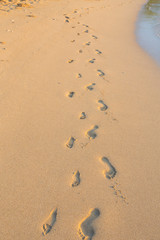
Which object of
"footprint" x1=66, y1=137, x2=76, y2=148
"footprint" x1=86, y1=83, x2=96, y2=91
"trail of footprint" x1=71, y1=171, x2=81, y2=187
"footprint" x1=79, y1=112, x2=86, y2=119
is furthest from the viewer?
"footprint" x1=86, y1=83, x2=96, y2=91

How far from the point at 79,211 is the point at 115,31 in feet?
16.5

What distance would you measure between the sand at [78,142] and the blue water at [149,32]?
310 millimetres

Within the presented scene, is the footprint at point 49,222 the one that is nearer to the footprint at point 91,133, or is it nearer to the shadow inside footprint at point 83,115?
the footprint at point 91,133

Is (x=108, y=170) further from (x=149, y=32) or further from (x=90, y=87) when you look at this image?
(x=149, y=32)

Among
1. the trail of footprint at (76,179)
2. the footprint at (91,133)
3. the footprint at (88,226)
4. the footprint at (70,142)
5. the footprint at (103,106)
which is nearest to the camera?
the footprint at (88,226)

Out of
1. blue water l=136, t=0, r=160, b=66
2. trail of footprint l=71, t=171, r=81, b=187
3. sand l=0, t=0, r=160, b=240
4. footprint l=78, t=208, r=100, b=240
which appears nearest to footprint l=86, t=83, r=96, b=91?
sand l=0, t=0, r=160, b=240

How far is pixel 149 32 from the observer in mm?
5680

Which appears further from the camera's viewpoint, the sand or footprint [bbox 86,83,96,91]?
footprint [bbox 86,83,96,91]

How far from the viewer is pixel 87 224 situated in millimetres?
1468

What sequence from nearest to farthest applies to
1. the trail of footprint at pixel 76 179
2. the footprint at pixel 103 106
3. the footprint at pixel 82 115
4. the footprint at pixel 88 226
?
1. the footprint at pixel 88 226
2. the trail of footprint at pixel 76 179
3. the footprint at pixel 82 115
4. the footprint at pixel 103 106

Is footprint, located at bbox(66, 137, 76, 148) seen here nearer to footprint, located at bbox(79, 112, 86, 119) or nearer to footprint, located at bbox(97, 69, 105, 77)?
footprint, located at bbox(79, 112, 86, 119)

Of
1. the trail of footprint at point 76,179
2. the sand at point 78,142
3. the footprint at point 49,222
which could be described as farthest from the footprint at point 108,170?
the footprint at point 49,222

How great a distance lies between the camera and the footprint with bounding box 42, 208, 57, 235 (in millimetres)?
1426

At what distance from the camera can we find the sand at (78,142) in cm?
150
